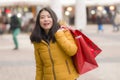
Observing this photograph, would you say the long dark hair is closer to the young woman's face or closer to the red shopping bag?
the young woman's face

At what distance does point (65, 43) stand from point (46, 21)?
1.04 feet

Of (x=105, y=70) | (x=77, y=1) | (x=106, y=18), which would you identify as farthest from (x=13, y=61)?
(x=106, y=18)

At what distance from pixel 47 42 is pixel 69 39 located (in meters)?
0.26

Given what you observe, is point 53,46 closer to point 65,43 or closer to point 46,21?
point 65,43

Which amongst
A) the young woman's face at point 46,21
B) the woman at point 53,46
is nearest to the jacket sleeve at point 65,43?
the woman at point 53,46

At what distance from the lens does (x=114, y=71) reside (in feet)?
36.5

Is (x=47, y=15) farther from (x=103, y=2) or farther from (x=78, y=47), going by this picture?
(x=103, y=2)

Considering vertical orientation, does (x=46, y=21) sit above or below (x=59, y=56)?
above

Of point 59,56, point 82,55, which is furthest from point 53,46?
point 82,55

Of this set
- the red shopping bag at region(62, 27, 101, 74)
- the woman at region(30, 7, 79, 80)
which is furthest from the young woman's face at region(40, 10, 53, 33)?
the red shopping bag at region(62, 27, 101, 74)

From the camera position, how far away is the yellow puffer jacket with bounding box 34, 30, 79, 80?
4.93 meters

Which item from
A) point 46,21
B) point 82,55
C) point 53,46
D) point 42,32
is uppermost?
point 46,21

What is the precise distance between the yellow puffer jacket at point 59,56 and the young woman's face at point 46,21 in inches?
4.7

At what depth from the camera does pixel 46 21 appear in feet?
16.1
